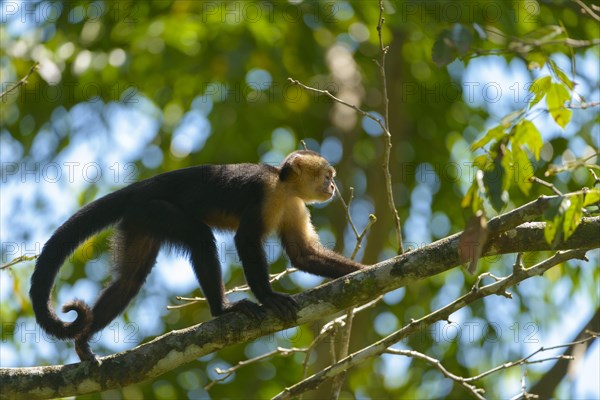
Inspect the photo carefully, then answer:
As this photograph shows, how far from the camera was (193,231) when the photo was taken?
6711 mm

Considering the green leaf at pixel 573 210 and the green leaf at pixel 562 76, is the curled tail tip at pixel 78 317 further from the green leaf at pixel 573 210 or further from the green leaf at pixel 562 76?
the green leaf at pixel 562 76

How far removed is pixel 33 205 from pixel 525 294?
743 cm

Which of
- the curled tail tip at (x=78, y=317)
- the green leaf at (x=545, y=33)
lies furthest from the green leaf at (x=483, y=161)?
the curled tail tip at (x=78, y=317)

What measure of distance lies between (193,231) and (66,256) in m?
1.09

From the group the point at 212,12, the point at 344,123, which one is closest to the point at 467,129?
the point at 344,123

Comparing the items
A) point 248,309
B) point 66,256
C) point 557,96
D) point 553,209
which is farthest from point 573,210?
point 66,256

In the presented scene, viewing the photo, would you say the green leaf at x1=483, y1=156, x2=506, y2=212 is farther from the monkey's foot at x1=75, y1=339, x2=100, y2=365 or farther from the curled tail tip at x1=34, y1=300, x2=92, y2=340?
the curled tail tip at x1=34, y1=300, x2=92, y2=340

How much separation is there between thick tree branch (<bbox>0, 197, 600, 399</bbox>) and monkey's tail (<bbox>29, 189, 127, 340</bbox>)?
2.41ft

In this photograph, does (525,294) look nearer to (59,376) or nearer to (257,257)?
(257,257)

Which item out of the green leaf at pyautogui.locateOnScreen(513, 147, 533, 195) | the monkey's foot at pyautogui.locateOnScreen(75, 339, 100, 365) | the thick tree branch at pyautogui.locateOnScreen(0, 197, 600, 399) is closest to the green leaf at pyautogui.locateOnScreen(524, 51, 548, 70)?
the green leaf at pyautogui.locateOnScreen(513, 147, 533, 195)

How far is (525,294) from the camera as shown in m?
11.6

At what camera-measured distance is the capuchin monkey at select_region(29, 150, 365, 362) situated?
6.43 metres

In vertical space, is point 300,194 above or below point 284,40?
below

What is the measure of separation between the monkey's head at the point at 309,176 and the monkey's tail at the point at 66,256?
63.9 inches
